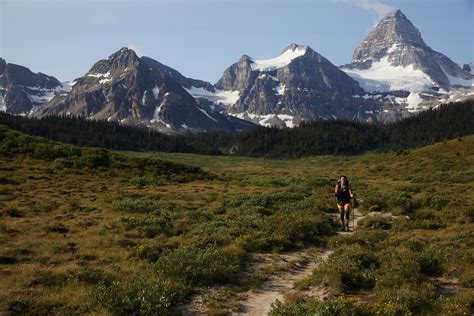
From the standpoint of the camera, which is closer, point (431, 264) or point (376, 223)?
point (431, 264)

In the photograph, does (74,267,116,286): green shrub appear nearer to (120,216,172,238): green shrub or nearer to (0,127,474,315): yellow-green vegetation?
(0,127,474,315): yellow-green vegetation

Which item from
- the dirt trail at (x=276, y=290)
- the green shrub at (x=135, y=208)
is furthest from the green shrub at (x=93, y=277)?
the green shrub at (x=135, y=208)

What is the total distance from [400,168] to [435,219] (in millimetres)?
46556

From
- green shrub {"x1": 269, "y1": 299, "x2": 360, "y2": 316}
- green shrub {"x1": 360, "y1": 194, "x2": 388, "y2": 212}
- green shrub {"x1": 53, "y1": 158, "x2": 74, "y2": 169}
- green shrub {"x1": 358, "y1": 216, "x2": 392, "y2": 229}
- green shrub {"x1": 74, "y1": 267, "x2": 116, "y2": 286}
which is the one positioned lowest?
green shrub {"x1": 74, "y1": 267, "x2": 116, "y2": 286}

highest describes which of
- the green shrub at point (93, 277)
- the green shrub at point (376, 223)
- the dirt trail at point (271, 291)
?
the green shrub at point (376, 223)

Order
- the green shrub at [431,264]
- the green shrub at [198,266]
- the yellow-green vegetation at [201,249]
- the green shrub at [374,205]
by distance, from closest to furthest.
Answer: the yellow-green vegetation at [201,249] < the green shrub at [198,266] < the green shrub at [431,264] < the green shrub at [374,205]

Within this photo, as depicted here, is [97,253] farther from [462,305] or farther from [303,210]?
[303,210]

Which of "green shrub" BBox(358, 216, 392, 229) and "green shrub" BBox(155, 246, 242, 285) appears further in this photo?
"green shrub" BBox(358, 216, 392, 229)

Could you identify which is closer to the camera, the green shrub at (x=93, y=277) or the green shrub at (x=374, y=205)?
the green shrub at (x=93, y=277)

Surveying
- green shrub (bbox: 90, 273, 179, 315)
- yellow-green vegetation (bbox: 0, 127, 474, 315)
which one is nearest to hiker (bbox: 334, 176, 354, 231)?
yellow-green vegetation (bbox: 0, 127, 474, 315)

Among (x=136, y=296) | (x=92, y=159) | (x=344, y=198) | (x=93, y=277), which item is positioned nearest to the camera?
(x=136, y=296)

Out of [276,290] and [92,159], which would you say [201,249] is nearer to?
[276,290]

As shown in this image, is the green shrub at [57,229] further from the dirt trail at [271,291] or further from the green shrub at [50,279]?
the dirt trail at [271,291]

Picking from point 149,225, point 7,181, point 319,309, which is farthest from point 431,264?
point 7,181
